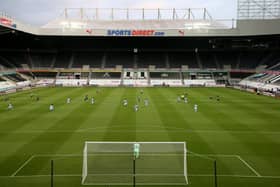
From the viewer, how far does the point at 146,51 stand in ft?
238

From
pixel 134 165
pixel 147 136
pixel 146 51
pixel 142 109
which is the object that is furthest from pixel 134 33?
pixel 134 165

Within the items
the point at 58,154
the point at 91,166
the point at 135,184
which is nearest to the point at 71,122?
the point at 58,154

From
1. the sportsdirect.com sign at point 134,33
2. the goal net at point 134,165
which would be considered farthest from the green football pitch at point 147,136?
the sportsdirect.com sign at point 134,33

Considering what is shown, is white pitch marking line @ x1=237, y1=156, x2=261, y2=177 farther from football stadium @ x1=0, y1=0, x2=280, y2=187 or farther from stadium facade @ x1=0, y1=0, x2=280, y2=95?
stadium facade @ x1=0, y1=0, x2=280, y2=95

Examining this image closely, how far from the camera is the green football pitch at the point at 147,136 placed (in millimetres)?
12008

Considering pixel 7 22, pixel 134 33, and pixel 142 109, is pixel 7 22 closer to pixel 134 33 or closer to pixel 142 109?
pixel 134 33

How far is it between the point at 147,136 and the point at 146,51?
185 ft

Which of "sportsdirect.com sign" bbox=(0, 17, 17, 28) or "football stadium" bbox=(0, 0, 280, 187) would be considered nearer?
"football stadium" bbox=(0, 0, 280, 187)

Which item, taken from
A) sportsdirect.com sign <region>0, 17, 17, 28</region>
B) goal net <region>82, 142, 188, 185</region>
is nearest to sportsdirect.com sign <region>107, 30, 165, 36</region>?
sportsdirect.com sign <region>0, 17, 17, 28</region>

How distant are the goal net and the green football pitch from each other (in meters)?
0.58

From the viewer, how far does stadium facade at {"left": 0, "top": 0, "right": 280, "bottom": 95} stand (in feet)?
186

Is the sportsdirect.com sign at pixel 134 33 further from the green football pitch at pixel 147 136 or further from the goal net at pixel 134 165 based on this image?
the goal net at pixel 134 165

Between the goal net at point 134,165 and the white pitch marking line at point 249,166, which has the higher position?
the goal net at point 134,165

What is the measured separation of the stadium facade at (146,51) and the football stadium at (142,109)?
25 cm
